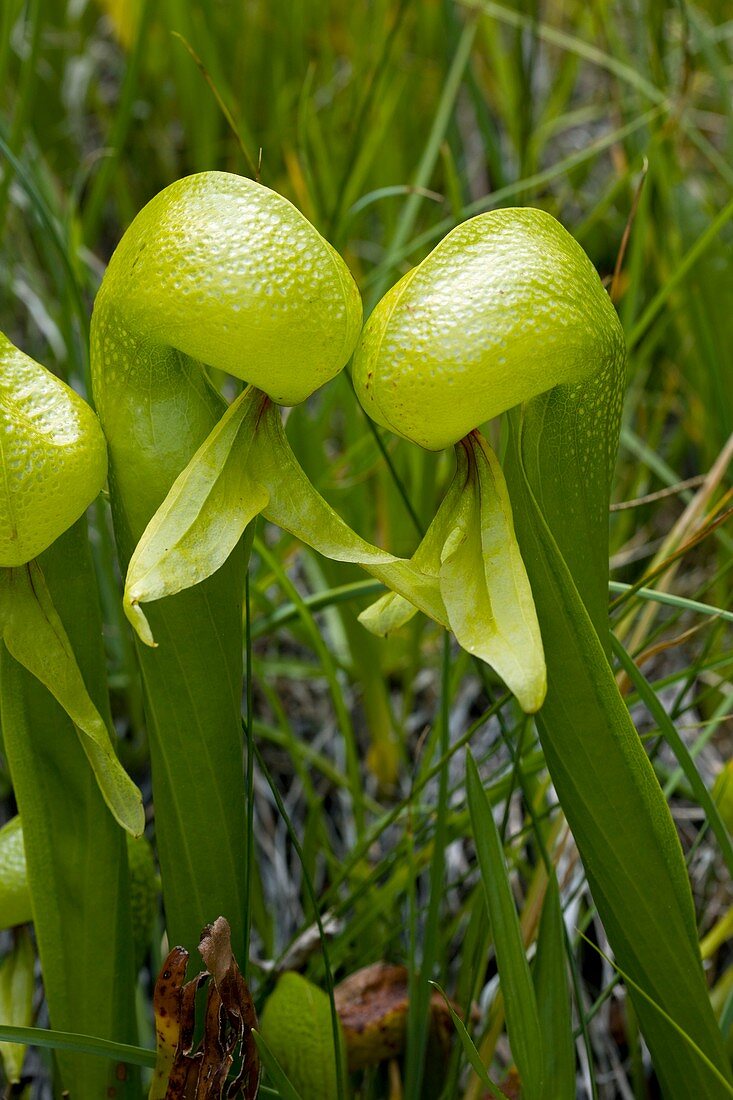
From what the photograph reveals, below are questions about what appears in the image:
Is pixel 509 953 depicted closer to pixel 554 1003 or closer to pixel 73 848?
pixel 554 1003

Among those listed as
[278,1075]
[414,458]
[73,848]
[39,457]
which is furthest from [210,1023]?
[414,458]

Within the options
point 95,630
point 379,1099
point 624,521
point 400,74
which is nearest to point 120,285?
point 95,630

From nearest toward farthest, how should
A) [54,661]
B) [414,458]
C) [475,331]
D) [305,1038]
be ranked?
[475,331], [54,661], [305,1038], [414,458]

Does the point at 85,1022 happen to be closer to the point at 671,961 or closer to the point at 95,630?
the point at 95,630

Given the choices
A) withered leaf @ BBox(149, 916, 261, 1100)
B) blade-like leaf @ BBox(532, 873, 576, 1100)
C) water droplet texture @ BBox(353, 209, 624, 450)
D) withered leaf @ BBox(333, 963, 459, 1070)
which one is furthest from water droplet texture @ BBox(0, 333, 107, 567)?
withered leaf @ BBox(333, 963, 459, 1070)

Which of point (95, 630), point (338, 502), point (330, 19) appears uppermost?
point (330, 19)

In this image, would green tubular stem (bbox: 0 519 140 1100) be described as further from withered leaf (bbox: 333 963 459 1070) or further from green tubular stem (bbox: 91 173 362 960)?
withered leaf (bbox: 333 963 459 1070)

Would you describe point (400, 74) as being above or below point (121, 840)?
above
